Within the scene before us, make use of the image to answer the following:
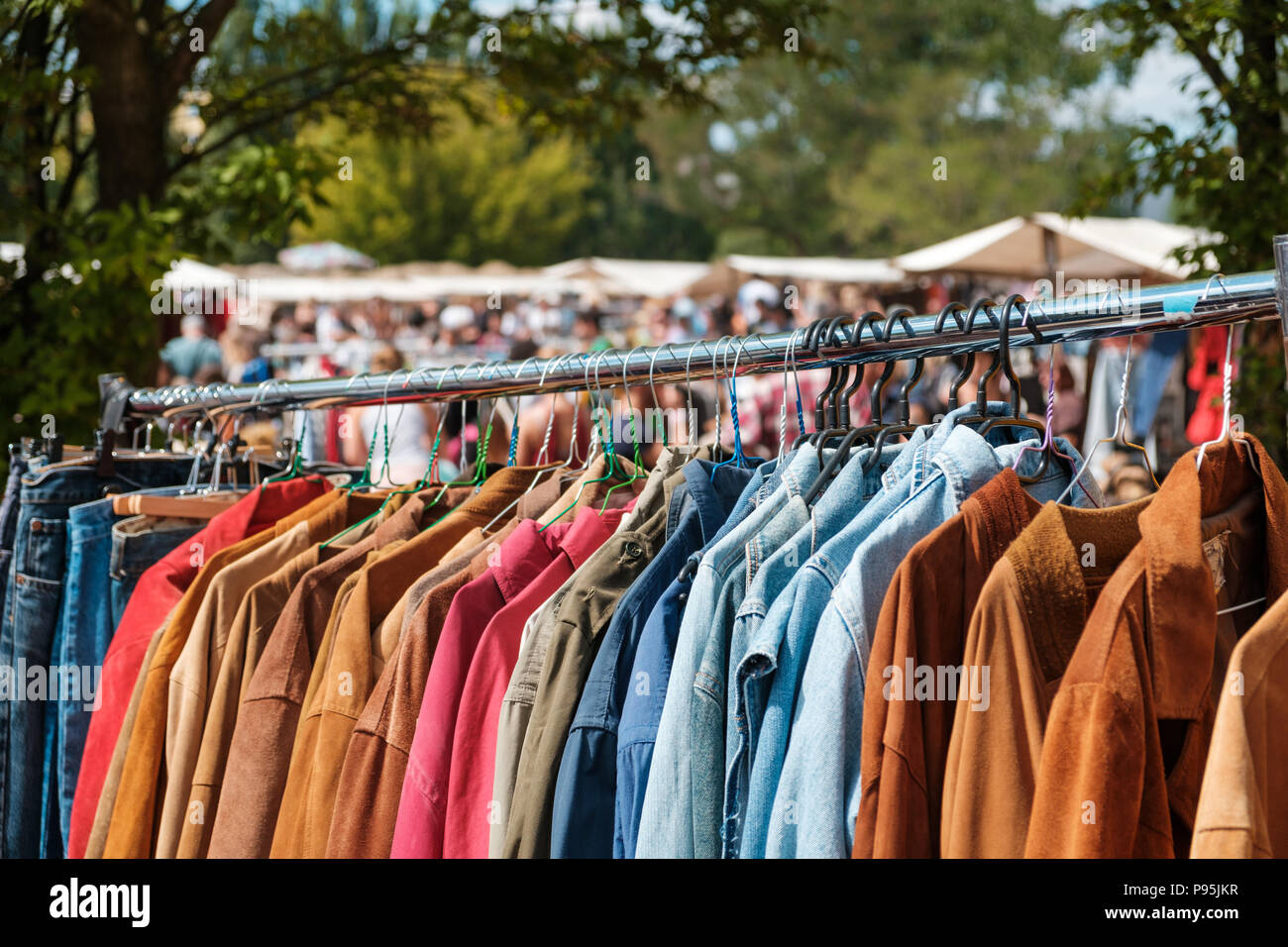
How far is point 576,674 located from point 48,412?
9.72ft

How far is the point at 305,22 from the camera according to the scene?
5297mm

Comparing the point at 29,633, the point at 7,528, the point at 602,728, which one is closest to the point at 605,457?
the point at 602,728

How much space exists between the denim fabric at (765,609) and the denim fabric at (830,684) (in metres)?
0.03

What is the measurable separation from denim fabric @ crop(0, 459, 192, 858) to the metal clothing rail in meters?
0.37

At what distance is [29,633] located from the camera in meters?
2.78

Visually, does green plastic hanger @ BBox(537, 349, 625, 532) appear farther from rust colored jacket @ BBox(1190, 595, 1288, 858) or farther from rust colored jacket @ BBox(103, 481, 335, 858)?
rust colored jacket @ BBox(1190, 595, 1288, 858)

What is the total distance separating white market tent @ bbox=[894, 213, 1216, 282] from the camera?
10.5m

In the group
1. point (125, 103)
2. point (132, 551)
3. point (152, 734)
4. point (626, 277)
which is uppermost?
point (626, 277)

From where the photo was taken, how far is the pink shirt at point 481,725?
193 centimetres

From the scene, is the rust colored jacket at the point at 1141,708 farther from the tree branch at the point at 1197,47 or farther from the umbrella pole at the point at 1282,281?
the tree branch at the point at 1197,47

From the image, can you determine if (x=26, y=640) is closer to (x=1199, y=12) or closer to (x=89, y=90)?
(x=89, y=90)

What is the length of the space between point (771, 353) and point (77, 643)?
1.82m

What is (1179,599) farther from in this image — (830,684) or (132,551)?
(132,551)
